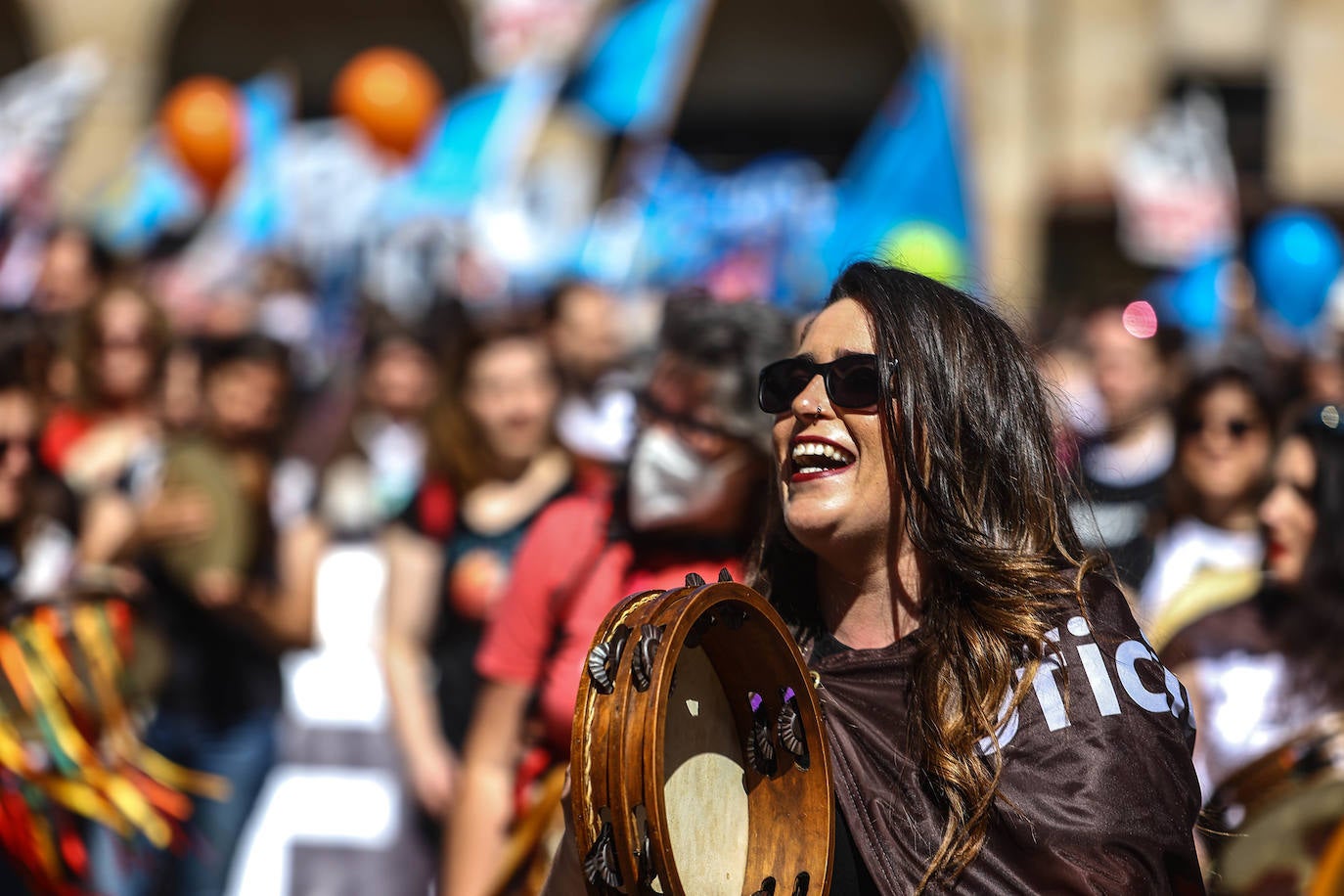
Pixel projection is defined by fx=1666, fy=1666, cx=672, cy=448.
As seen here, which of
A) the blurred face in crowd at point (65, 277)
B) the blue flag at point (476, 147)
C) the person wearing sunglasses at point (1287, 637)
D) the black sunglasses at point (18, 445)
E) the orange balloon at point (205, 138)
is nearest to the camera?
the person wearing sunglasses at point (1287, 637)

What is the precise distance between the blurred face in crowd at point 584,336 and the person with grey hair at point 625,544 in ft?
9.70

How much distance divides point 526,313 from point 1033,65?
1084 cm

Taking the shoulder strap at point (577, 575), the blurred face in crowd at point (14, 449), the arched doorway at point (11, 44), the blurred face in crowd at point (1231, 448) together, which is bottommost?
the arched doorway at point (11, 44)

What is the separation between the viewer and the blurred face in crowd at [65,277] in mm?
7543

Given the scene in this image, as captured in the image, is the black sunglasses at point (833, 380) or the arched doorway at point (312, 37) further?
the arched doorway at point (312, 37)

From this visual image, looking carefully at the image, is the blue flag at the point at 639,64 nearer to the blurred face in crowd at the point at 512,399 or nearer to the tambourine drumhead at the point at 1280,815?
the blurred face in crowd at the point at 512,399

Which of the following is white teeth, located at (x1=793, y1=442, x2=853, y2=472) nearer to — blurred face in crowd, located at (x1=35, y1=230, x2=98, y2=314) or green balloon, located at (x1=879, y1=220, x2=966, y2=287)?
green balloon, located at (x1=879, y1=220, x2=966, y2=287)

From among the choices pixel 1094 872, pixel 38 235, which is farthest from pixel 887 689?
pixel 38 235

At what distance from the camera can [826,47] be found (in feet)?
61.2

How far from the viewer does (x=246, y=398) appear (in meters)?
5.29

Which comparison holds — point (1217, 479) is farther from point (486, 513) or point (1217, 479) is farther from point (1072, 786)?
point (1072, 786)

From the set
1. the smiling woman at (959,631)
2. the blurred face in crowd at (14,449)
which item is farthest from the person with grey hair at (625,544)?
the blurred face in crowd at (14,449)

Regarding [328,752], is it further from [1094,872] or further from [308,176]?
[308,176]

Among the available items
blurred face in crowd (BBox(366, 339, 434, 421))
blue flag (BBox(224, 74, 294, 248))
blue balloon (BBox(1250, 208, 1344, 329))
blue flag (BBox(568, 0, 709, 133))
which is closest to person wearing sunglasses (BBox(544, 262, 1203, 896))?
blurred face in crowd (BBox(366, 339, 434, 421))
